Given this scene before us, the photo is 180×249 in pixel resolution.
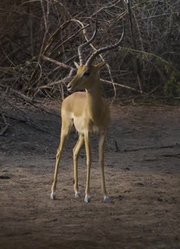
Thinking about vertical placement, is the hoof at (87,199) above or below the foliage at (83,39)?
below

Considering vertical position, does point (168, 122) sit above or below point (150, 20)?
below

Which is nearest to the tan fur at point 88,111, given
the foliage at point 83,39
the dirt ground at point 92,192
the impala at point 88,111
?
the impala at point 88,111

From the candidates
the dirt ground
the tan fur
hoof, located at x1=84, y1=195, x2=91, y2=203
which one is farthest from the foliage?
hoof, located at x1=84, y1=195, x2=91, y2=203

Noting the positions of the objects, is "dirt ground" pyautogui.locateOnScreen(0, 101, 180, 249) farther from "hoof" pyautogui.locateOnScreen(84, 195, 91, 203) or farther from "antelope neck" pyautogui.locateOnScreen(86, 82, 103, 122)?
"antelope neck" pyautogui.locateOnScreen(86, 82, 103, 122)

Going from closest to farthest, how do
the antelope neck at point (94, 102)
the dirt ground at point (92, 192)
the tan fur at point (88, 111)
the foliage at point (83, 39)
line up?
the dirt ground at point (92, 192), the tan fur at point (88, 111), the antelope neck at point (94, 102), the foliage at point (83, 39)

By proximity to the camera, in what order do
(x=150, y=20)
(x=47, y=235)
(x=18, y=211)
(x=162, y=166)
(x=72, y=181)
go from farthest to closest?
1. (x=150, y=20)
2. (x=162, y=166)
3. (x=72, y=181)
4. (x=18, y=211)
5. (x=47, y=235)

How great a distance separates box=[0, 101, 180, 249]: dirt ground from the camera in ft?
25.2

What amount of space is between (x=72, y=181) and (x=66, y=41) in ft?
19.6

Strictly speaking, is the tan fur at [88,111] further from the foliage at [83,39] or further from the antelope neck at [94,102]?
the foliage at [83,39]

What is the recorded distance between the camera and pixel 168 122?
16.5 meters

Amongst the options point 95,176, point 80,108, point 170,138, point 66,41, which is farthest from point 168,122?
point 80,108

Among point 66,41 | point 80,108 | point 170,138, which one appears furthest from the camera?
point 66,41

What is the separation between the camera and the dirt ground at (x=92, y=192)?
25.2ft

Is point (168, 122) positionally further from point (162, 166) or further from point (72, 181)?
point (72, 181)
